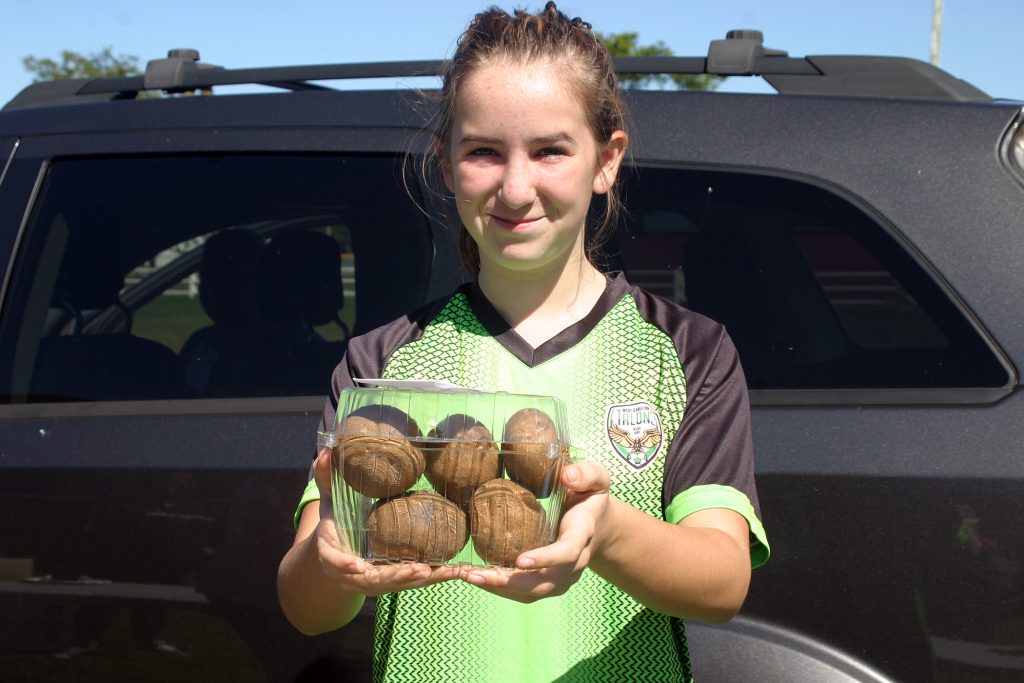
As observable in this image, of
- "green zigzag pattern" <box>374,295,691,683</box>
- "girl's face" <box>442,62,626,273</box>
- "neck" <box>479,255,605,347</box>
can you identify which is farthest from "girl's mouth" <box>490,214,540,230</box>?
"green zigzag pattern" <box>374,295,691,683</box>

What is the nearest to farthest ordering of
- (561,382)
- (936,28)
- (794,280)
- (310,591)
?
1. (310,591)
2. (561,382)
3. (794,280)
4. (936,28)

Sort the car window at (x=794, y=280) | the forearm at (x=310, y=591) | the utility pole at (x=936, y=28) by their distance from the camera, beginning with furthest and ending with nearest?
the utility pole at (x=936, y=28) → the car window at (x=794, y=280) → the forearm at (x=310, y=591)

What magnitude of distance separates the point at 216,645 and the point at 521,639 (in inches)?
38.8

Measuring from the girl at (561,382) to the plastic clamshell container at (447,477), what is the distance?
0.18 metres

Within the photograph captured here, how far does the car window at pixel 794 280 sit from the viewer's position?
2332 mm

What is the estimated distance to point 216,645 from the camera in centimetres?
245

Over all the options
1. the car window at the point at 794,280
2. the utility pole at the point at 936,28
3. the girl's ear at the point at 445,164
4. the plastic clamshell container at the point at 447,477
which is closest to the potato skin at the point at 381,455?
the plastic clamshell container at the point at 447,477

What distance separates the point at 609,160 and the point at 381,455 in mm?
691

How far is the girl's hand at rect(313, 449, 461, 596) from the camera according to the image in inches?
55.9

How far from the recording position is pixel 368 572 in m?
1.43

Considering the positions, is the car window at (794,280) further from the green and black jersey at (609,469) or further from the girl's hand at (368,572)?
the girl's hand at (368,572)

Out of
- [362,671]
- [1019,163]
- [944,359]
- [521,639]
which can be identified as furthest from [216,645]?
[1019,163]

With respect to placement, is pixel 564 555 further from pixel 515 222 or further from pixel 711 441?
pixel 515 222

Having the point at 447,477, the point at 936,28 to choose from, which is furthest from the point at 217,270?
the point at 936,28
